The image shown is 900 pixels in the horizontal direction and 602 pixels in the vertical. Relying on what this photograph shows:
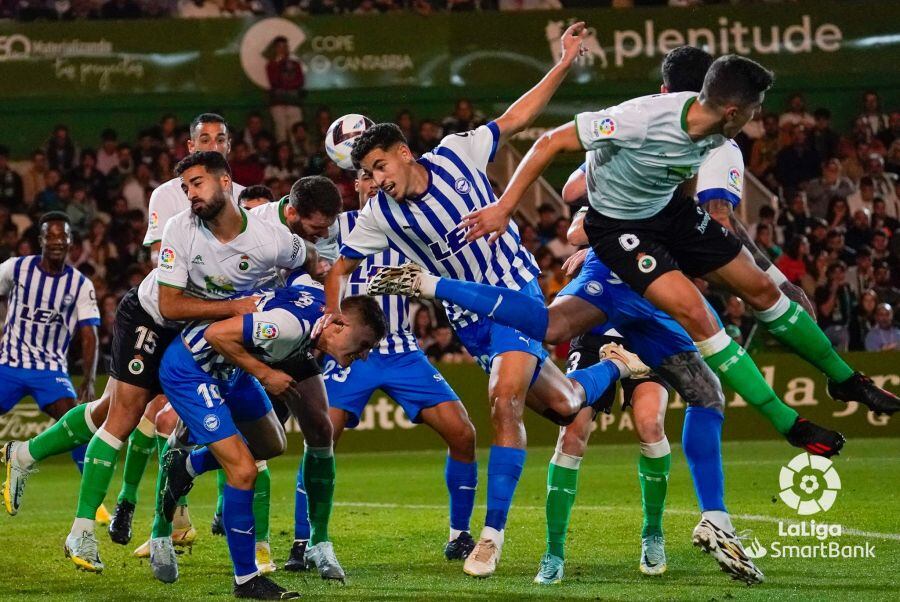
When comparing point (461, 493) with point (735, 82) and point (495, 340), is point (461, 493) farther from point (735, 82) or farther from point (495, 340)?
point (735, 82)

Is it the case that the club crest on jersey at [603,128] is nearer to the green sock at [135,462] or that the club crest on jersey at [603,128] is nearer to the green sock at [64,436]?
the green sock at [135,462]

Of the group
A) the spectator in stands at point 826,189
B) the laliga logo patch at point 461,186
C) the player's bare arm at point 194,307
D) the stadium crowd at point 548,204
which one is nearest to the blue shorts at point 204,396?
the player's bare arm at point 194,307

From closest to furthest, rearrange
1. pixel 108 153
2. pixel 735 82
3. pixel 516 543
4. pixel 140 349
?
1. pixel 735 82
2. pixel 140 349
3. pixel 516 543
4. pixel 108 153

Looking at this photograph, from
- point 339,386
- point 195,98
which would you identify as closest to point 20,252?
point 195,98

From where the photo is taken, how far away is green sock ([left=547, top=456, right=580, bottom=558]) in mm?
6590

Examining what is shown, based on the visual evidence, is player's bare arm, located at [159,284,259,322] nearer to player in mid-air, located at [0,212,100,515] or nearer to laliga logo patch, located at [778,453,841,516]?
laliga logo patch, located at [778,453,841,516]

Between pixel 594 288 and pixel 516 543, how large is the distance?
77.7 inches

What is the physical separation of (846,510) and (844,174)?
10792 millimetres

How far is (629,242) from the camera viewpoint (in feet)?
20.5

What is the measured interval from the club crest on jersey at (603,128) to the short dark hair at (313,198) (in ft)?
5.31

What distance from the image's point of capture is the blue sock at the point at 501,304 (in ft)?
21.1

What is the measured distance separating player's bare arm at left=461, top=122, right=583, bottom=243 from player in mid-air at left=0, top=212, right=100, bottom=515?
577cm

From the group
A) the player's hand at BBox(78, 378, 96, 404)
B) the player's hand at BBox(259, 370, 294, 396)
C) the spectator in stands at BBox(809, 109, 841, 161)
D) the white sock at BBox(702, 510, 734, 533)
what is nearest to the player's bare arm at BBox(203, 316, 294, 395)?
the player's hand at BBox(259, 370, 294, 396)

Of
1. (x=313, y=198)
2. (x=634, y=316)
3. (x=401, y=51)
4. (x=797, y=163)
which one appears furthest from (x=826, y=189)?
(x=313, y=198)
